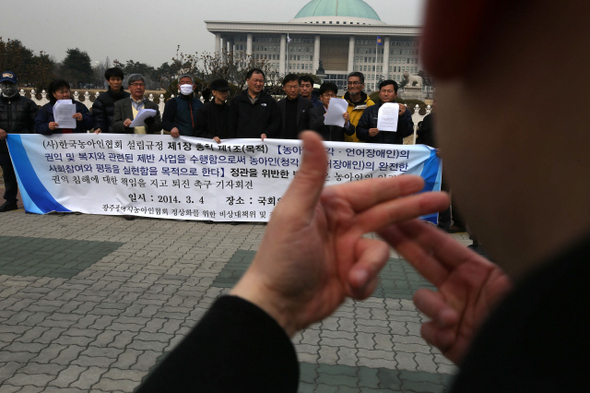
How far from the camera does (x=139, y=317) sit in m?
4.20

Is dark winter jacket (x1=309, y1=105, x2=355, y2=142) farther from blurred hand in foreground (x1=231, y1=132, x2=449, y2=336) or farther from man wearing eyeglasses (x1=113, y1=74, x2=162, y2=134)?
blurred hand in foreground (x1=231, y1=132, x2=449, y2=336)

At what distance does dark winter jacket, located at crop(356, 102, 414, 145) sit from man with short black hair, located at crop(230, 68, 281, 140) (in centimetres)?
126

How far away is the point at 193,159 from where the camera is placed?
7.65 meters

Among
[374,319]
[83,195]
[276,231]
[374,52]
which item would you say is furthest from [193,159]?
[374,52]

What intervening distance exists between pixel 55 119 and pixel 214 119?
2.43 m

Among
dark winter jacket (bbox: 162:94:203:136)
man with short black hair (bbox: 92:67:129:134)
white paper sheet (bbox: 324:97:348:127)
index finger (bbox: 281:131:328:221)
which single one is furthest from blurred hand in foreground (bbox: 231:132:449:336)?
man with short black hair (bbox: 92:67:129:134)

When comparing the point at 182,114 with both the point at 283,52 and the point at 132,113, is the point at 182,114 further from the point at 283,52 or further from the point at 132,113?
the point at 283,52

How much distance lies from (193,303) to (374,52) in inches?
3906

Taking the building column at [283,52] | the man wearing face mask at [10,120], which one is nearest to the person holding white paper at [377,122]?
the man wearing face mask at [10,120]

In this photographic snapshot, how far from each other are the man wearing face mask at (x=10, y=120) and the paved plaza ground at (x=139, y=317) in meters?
1.88

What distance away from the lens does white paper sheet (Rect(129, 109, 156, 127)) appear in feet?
24.9

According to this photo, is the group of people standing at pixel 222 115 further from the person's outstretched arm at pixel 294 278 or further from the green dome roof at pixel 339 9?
the green dome roof at pixel 339 9

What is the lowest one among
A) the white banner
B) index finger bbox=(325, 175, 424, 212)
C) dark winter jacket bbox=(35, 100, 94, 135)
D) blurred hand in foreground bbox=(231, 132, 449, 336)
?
the white banner

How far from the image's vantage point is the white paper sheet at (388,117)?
759 cm
